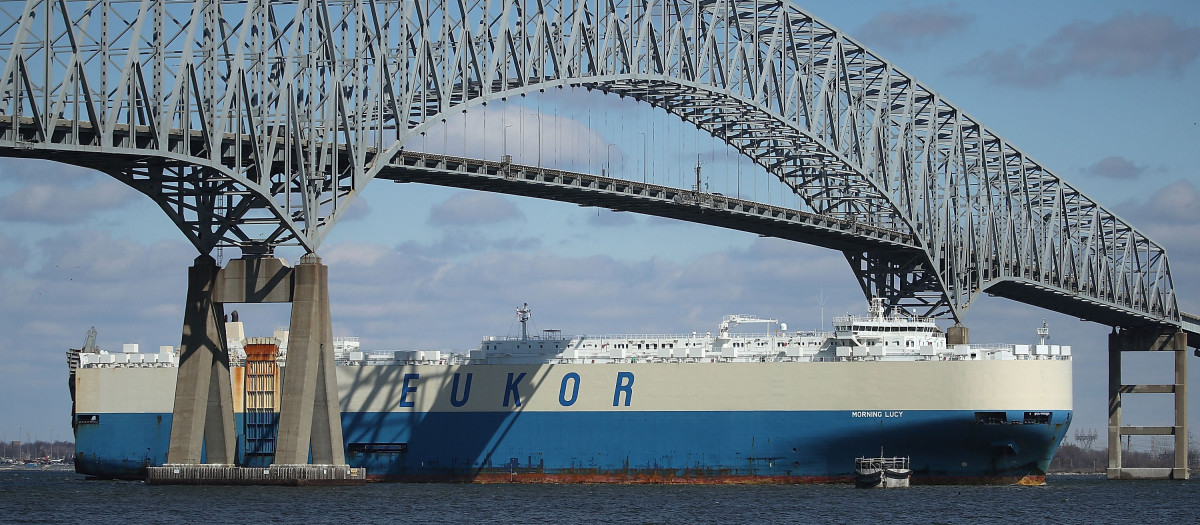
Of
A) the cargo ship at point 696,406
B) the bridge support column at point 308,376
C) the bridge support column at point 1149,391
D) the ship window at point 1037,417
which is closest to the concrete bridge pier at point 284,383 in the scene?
the bridge support column at point 308,376

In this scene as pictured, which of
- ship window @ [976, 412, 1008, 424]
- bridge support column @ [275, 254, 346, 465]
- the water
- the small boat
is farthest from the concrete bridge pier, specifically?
ship window @ [976, 412, 1008, 424]

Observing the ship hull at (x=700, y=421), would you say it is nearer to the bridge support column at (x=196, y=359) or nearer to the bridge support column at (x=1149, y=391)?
the bridge support column at (x=196, y=359)

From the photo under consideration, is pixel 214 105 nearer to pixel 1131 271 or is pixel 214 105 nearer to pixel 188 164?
pixel 188 164

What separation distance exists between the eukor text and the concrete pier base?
15492mm

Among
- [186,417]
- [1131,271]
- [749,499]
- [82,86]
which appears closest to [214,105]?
[82,86]

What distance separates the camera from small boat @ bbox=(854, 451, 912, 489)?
7212cm

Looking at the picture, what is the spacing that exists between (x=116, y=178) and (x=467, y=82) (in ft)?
47.6

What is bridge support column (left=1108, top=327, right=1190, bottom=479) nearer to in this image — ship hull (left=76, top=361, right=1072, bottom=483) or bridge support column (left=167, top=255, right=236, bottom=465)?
ship hull (left=76, top=361, right=1072, bottom=483)

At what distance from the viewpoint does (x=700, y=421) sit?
251 feet

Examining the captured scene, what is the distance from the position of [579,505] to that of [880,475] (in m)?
15.9

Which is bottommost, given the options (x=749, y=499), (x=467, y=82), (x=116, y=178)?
(x=749, y=499)

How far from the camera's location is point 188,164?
5728cm

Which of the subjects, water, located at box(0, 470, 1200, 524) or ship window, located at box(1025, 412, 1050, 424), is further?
ship window, located at box(1025, 412, 1050, 424)

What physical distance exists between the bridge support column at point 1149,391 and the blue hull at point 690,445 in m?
33.6
